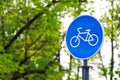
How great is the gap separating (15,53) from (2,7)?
12.0 ft

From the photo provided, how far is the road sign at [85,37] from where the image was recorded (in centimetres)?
448

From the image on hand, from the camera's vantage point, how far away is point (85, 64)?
4.50m

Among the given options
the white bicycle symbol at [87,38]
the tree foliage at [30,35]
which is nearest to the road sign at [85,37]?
the white bicycle symbol at [87,38]

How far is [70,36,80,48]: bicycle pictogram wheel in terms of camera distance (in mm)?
4535

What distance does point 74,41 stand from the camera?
4.59 m

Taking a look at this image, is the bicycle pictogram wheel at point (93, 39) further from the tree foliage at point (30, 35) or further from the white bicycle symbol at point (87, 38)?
the tree foliage at point (30, 35)

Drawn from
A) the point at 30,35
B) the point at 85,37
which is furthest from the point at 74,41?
the point at 30,35

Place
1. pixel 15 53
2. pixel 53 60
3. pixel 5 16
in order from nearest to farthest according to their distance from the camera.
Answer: pixel 5 16, pixel 15 53, pixel 53 60

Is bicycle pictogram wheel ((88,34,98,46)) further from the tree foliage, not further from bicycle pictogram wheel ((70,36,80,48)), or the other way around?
the tree foliage

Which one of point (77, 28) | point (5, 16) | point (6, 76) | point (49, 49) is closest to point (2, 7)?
point (5, 16)

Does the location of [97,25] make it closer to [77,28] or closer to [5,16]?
[77,28]

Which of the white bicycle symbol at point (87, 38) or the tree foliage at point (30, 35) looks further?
the tree foliage at point (30, 35)

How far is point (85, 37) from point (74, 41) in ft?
0.54

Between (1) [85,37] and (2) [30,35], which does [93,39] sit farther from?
(2) [30,35]
